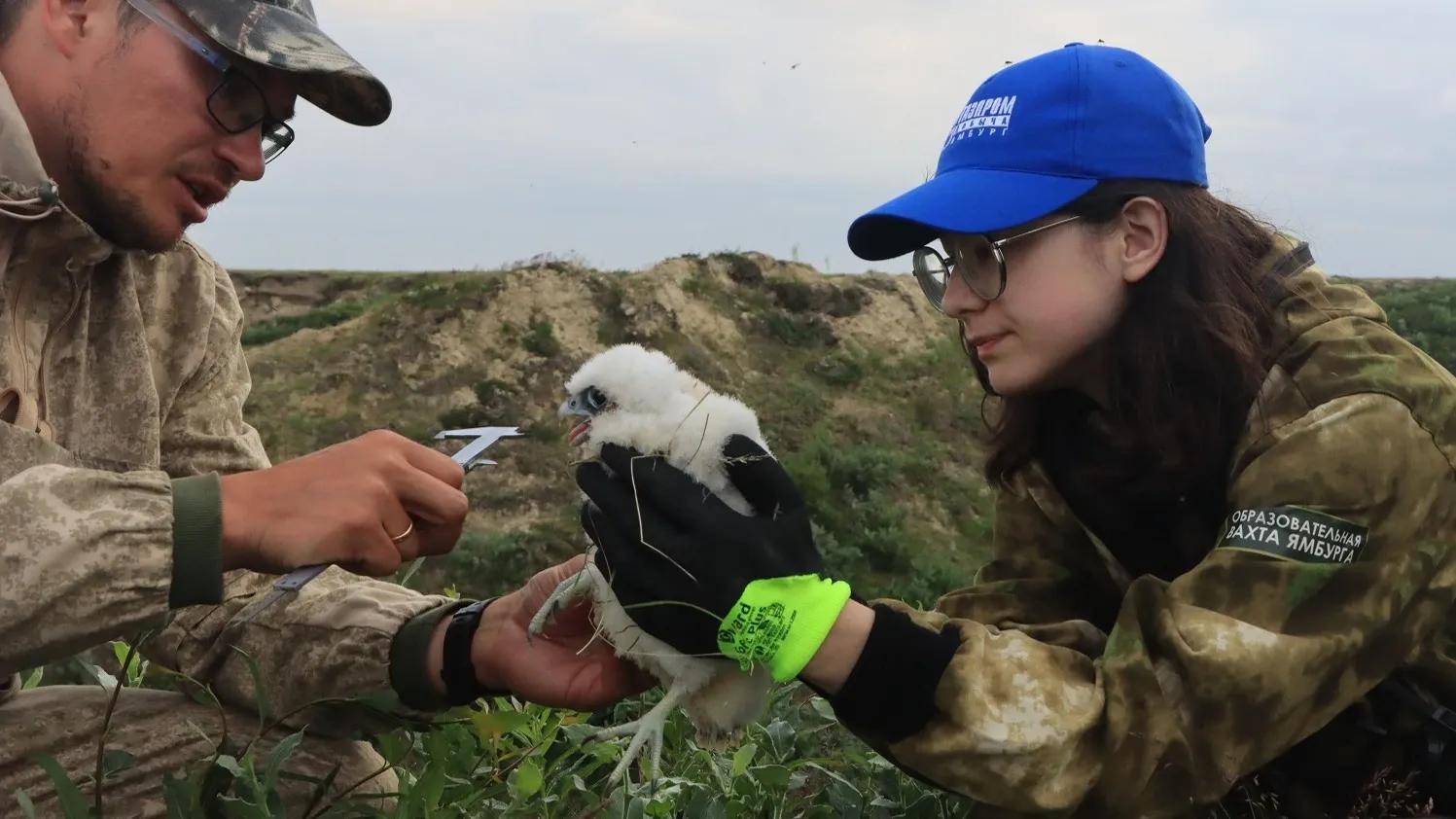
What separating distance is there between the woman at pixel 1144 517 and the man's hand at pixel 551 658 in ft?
1.42

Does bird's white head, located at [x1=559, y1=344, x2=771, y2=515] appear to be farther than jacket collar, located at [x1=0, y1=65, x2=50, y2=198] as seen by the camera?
No

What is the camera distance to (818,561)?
225 centimetres

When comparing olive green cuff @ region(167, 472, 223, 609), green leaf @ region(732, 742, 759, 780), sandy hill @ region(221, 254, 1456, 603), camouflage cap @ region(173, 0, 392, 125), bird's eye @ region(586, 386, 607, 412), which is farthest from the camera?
sandy hill @ region(221, 254, 1456, 603)

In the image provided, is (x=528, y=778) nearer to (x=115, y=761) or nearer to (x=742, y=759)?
(x=742, y=759)

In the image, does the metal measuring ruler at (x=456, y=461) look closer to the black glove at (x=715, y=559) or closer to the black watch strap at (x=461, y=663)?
the black glove at (x=715, y=559)

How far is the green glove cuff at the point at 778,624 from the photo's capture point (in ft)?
7.04

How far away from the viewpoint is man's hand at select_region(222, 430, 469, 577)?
6.98 ft

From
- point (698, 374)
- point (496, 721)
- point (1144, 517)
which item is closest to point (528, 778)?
point (496, 721)

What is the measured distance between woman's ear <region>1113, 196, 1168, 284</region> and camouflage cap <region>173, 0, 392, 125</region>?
5.59ft

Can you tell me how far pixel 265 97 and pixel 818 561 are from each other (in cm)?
164

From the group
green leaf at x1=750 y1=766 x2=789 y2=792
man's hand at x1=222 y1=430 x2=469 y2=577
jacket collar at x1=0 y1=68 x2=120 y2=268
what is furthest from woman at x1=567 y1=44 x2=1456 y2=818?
jacket collar at x1=0 y1=68 x2=120 y2=268

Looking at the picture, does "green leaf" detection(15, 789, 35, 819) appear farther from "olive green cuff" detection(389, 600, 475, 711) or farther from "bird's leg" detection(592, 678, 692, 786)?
"bird's leg" detection(592, 678, 692, 786)

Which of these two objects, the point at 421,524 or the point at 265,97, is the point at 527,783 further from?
the point at 265,97

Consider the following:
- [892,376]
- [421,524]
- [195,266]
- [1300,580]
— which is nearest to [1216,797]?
[1300,580]
